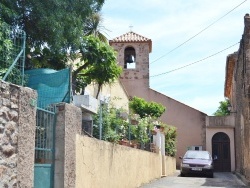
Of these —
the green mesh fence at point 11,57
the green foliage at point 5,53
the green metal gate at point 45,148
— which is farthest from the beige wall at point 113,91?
the green metal gate at point 45,148

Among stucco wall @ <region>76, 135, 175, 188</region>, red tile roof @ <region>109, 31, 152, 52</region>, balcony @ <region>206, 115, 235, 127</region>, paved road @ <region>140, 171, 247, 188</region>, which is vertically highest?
red tile roof @ <region>109, 31, 152, 52</region>

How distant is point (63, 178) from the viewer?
824 cm

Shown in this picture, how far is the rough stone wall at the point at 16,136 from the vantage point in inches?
253

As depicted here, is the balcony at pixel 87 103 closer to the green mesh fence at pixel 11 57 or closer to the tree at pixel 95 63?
the green mesh fence at pixel 11 57

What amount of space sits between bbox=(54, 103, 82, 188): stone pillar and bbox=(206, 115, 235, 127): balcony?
2621 centimetres

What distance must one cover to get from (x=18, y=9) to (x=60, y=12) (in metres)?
1.08

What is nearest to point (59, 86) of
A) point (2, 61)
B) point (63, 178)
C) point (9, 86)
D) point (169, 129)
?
point (2, 61)

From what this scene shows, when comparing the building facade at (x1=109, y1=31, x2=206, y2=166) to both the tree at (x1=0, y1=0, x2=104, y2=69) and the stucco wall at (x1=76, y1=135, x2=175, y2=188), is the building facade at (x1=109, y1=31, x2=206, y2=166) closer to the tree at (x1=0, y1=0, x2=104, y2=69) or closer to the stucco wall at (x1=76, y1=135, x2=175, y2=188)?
the stucco wall at (x1=76, y1=135, x2=175, y2=188)

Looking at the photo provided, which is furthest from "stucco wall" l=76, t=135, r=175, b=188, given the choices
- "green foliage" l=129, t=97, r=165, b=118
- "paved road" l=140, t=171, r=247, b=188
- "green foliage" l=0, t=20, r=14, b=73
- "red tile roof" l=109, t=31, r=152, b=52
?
"red tile roof" l=109, t=31, r=152, b=52

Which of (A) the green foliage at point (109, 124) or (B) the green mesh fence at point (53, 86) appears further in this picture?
(A) the green foliage at point (109, 124)

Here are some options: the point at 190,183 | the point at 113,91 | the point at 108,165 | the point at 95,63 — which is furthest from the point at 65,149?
the point at 113,91

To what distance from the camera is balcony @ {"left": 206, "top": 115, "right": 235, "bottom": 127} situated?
33.6m

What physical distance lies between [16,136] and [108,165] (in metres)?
4.97

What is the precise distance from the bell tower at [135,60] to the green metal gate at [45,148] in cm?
2561
